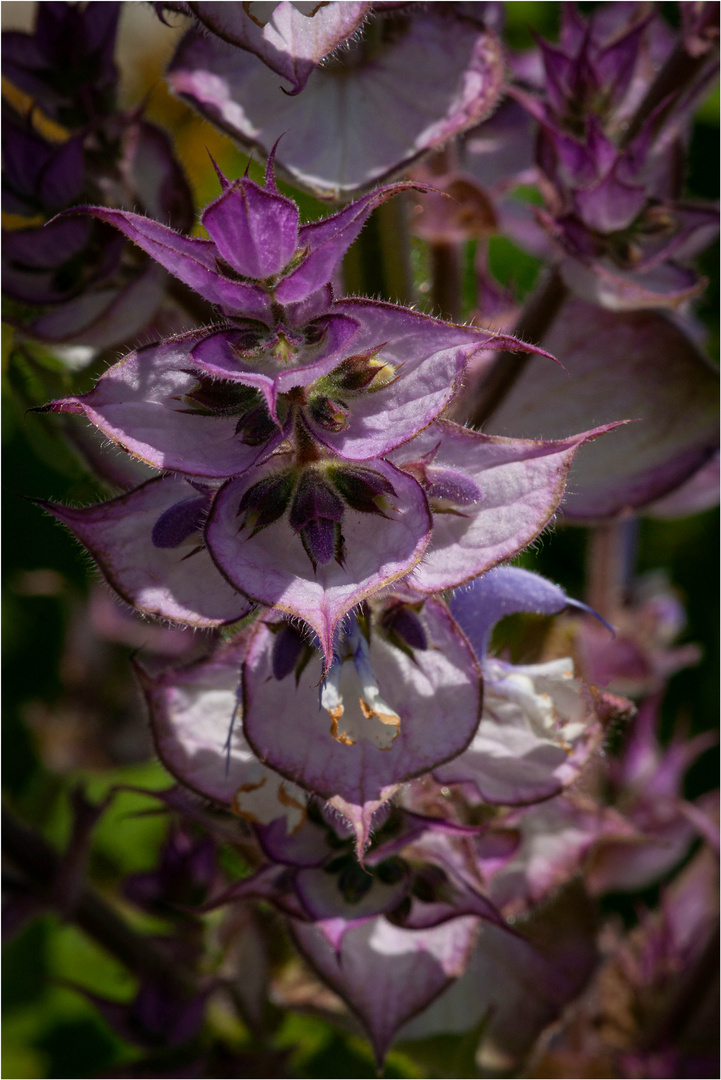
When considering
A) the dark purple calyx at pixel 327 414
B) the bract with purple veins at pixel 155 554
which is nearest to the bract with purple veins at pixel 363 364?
the dark purple calyx at pixel 327 414

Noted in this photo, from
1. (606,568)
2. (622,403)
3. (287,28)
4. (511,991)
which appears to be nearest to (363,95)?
(287,28)

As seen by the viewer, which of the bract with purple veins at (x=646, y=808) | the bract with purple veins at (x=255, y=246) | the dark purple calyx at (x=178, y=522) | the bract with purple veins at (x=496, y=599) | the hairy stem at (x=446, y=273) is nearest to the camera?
the bract with purple veins at (x=255, y=246)

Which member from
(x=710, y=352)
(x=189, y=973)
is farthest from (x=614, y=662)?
(x=189, y=973)

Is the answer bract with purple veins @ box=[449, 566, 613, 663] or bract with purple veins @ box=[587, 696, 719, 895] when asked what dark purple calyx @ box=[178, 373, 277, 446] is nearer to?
bract with purple veins @ box=[449, 566, 613, 663]

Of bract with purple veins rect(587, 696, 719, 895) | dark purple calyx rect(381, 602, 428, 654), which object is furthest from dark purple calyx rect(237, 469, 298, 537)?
bract with purple veins rect(587, 696, 719, 895)

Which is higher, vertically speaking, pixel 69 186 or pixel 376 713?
pixel 69 186

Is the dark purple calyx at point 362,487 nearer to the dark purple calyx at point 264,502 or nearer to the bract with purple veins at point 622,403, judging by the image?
the dark purple calyx at point 264,502

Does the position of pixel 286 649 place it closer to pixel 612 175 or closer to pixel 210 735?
pixel 210 735
